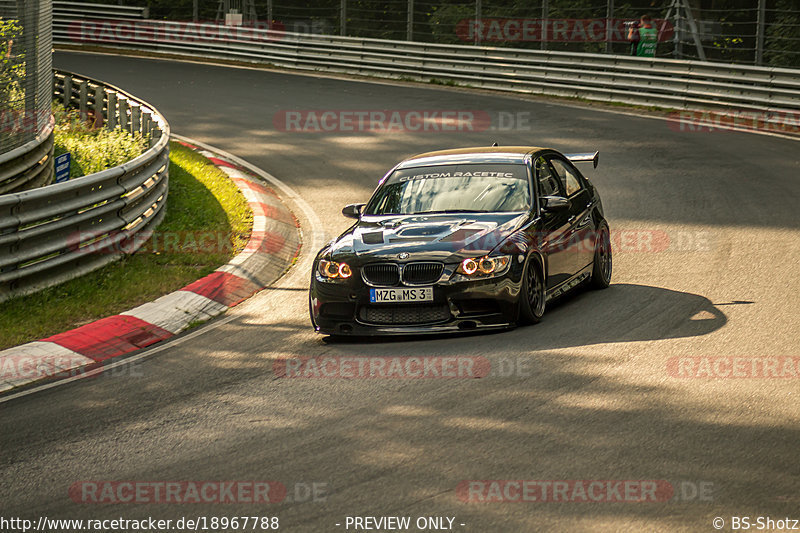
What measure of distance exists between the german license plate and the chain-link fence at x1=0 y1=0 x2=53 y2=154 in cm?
578

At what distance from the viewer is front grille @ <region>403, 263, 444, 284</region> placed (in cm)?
856

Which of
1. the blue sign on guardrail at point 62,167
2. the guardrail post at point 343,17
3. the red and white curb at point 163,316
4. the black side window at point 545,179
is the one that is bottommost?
the red and white curb at point 163,316

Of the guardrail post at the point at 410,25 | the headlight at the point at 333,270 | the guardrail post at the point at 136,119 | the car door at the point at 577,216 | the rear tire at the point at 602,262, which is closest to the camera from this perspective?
the headlight at the point at 333,270

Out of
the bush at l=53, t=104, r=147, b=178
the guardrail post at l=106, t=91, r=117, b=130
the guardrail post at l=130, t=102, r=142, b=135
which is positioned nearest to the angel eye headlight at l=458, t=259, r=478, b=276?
the bush at l=53, t=104, r=147, b=178

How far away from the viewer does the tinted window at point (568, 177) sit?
1059 centimetres

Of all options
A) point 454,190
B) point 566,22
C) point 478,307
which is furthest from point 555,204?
point 566,22

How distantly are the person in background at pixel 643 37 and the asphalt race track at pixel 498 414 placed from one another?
43.4 feet

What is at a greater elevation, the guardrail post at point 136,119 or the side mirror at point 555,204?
the guardrail post at point 136,119

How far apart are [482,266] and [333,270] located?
4.21 ft

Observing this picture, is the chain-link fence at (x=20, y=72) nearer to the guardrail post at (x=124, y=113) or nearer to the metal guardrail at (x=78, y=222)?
the metal guardrail at (x=78, y=222)

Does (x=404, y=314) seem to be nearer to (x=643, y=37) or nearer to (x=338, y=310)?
(x=338, y=310)

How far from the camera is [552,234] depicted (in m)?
9.52

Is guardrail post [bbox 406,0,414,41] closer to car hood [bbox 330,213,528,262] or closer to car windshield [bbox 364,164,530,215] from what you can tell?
car windshield [bbox 364,164,530,215]

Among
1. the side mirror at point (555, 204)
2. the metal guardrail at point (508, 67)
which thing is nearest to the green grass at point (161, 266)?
the side mirror at point (555, 204)
